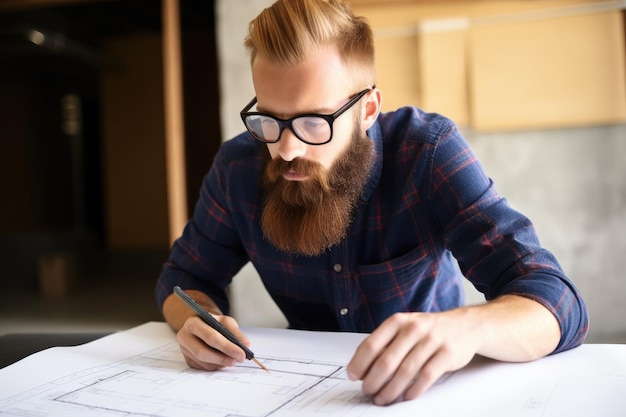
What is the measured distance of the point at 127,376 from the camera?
95 cm

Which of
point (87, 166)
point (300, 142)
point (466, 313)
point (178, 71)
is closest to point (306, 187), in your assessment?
point (300, 142)

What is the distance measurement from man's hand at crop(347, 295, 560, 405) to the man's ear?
58 centimetres

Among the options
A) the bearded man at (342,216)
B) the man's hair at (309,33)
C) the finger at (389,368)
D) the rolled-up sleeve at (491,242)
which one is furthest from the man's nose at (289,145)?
the finger at (389,368)

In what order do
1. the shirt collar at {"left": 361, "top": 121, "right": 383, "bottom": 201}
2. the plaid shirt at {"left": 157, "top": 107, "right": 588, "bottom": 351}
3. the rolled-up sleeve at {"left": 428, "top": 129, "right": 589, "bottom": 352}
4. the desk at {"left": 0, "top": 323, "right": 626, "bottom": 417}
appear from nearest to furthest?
the desk at {"left": 0, "top": 323, "right": 626, "bottom": 417}
the rolled-up sleeve at {"left": 428, "top": 129, "right": 589, "bottom": 352}
the plaid shirt at {"left": 157, "top": 107, "right": 588, "bottom": 351}
the shirt collar at {"left": 361, "top": 121, "right": 383, "bottom": 201}

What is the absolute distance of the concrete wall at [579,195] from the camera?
3.15m

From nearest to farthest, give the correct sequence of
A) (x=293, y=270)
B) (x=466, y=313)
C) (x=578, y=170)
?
(x=466, y=313) < (x=293, y=270) < (x=578, y=170)

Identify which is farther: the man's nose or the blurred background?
the blurred background

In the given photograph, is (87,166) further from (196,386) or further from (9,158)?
(196,386)

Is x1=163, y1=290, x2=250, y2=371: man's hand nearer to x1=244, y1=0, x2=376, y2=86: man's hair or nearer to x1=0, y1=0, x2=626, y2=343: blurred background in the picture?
x1=244, y1=0, x2=376, y2=86: man's hair

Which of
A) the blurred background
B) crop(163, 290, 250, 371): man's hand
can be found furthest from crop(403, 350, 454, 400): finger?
the blurred background

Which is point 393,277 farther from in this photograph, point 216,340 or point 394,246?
point 216,340

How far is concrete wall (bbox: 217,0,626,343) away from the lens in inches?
124

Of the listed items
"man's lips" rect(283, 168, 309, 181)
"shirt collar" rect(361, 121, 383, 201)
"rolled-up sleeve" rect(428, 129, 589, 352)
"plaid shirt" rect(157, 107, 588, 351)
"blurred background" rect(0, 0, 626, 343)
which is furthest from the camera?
"blurred background" rect(0, 0, 626, 343)

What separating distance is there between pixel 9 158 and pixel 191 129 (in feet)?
8.27
